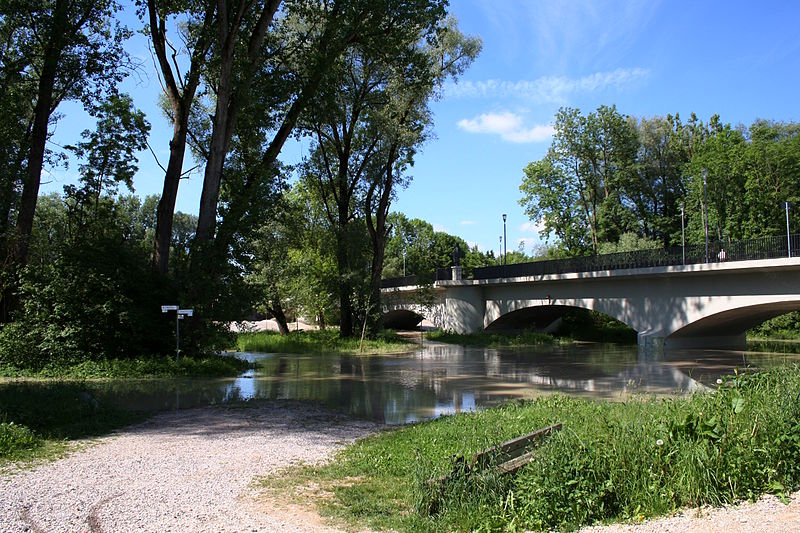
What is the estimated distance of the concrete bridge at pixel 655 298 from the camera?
24.0m

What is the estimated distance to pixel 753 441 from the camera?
17.6 ft

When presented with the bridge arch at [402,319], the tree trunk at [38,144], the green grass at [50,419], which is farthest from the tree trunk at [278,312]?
the green grass at [50,419]

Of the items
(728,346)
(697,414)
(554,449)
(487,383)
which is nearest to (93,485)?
(554,449)

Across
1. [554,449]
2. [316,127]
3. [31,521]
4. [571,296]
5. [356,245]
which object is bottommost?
[31,521]

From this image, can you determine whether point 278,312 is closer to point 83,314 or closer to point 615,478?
point 83,314

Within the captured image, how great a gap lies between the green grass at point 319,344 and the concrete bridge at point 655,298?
382 cm

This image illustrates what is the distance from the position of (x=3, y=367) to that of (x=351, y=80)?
1962cm

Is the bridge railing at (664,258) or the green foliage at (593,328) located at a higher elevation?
the bridge railing at (664,258)

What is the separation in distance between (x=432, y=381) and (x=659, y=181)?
41513 millimetres

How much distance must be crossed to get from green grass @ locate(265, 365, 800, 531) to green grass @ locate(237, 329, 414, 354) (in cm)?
2320

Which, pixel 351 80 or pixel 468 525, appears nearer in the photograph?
pixel 468 525

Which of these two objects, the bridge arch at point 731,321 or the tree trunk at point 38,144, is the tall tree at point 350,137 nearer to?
the tree trunk at point 38,144

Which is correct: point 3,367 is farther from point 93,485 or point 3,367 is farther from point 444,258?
point 444,258

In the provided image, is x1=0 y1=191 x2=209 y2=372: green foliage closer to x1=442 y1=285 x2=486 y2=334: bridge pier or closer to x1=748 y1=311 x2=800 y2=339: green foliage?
x1=442 y1=285 x2=486 y2=334: bridge pier
